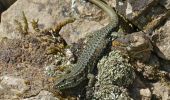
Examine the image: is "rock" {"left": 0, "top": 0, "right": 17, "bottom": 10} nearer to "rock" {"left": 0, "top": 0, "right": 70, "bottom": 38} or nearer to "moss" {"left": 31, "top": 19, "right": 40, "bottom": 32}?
"rock" {"left": 0, "top": 0, "right": 70, "bottom": 38}

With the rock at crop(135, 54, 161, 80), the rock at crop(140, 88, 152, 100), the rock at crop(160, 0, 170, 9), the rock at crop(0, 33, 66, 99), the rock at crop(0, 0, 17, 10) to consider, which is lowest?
the rock at crop(140, 88, 152, 100)

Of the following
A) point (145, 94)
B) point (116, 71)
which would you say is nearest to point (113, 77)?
point (116, 71)

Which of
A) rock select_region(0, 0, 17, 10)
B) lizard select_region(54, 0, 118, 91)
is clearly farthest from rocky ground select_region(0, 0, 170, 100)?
rock select_region(0, 0, 17, 10)

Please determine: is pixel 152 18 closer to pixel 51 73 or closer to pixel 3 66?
pixel 51 73

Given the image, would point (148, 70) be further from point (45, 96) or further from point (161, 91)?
point (45, 96)

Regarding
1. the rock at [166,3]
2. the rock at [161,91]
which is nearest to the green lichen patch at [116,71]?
the rock at [161,91]

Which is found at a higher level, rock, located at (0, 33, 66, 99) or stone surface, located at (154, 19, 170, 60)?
rock, located at (0, 33, 66, 99)
